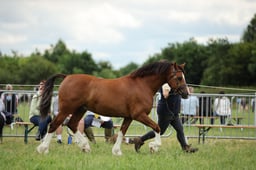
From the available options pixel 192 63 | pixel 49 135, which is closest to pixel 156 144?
pixel 49 135

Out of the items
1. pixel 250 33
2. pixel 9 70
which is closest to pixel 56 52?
pixel 9 70

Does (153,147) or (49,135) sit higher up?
(49,135)

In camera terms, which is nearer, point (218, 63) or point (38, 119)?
point (38, 119)

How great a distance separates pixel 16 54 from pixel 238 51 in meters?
56.9

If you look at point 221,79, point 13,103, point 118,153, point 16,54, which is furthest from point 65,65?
point 118,153

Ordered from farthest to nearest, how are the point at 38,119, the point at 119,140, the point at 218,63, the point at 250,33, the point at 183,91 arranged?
the point at 250,33 < the point at 218,63 < the point at 38,119 < the point at 183,91 < the point at 119,140

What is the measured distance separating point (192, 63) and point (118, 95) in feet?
265

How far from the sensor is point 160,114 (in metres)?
11.7

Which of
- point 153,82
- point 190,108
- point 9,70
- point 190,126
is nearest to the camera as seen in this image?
point 153,82

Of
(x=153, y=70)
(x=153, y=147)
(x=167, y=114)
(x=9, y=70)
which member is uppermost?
(x=9, y=70)

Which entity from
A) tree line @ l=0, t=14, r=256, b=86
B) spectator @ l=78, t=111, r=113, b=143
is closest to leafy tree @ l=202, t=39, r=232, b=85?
tree line @ l=0, t=14, r=256, b=86

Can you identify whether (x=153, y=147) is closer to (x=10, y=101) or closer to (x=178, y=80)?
(x=178, y=80)

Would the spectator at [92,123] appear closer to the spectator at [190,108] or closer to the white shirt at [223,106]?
the spectator at [190,108]

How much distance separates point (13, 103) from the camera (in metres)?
16.5
